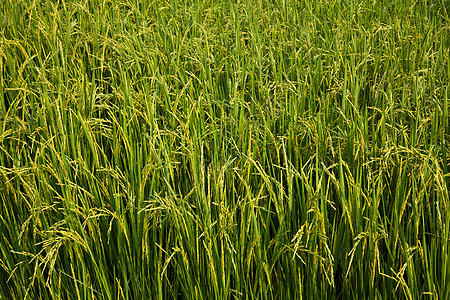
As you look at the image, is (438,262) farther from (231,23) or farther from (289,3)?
(289,3)

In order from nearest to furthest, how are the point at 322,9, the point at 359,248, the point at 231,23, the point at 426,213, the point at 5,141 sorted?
the point at 359,248, the point at 426,213, the point at 5,141, the point at 231,23, the point at 322,9

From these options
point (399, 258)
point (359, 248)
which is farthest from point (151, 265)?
point (399, 258)

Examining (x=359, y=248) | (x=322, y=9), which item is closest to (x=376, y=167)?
(x=359, y=248)

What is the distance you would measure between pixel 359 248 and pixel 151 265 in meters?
0.61

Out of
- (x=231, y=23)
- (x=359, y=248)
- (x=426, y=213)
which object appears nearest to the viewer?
(x=359, y=248)

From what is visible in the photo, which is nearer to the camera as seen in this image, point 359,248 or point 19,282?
point 359,248

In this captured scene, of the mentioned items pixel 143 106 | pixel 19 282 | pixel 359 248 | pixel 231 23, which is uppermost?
pixel 231 23

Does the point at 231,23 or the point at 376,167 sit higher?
the point at 231,23

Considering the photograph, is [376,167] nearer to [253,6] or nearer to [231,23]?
[231,23]

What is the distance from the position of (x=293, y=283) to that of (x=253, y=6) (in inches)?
84.5

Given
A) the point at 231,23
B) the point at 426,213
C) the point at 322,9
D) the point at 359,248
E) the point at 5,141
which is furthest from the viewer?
the point at 322,9

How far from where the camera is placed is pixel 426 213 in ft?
5.29

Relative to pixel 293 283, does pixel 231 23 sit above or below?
above

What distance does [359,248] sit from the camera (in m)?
1.46
